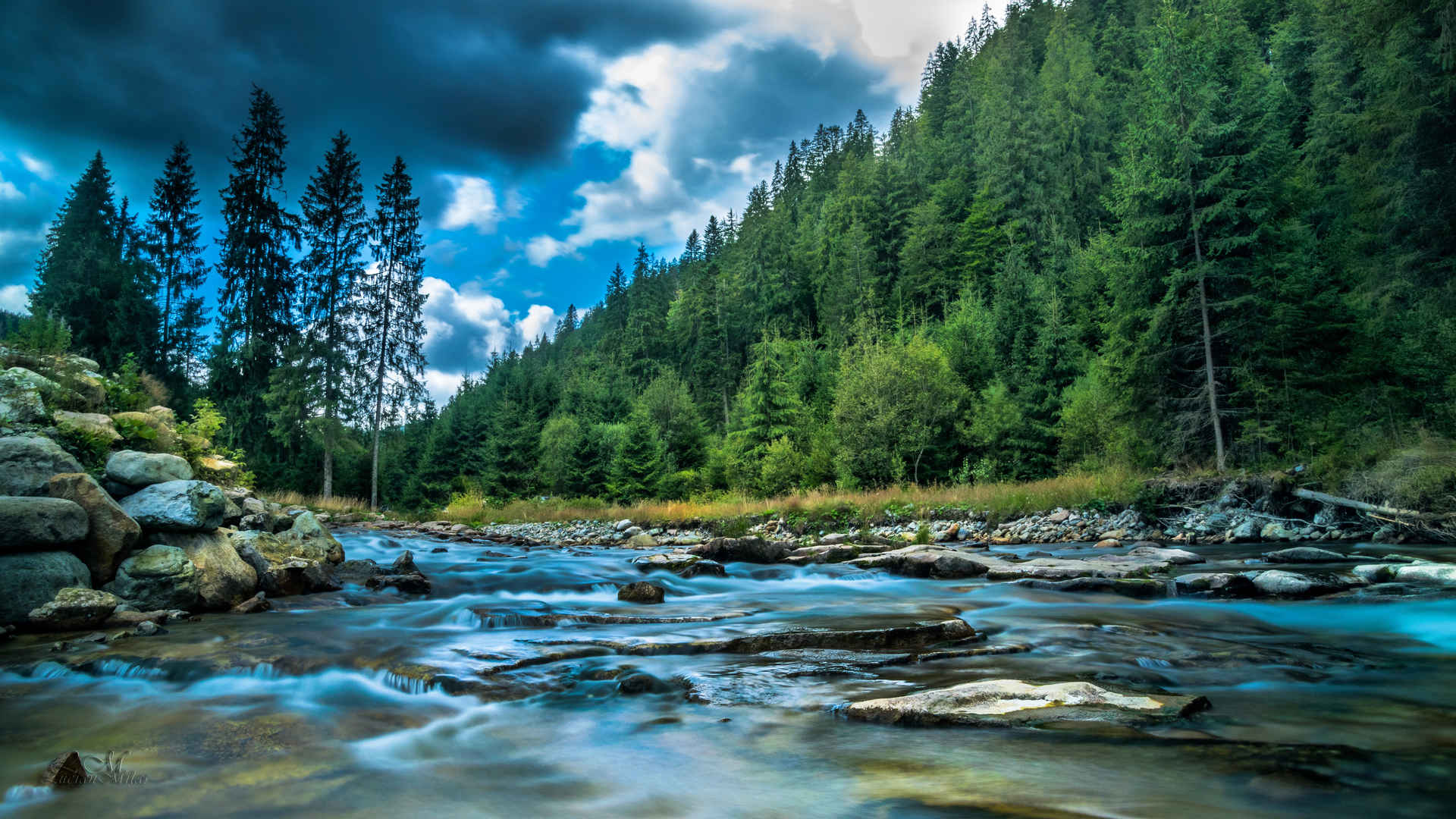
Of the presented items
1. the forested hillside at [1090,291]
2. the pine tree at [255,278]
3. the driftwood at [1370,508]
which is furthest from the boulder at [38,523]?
the pine tree at [255,278]

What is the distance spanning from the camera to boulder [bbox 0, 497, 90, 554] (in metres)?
6.33

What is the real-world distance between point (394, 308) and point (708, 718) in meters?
36.9

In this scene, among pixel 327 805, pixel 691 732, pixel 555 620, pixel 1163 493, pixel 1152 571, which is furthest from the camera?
pixel 1163 493

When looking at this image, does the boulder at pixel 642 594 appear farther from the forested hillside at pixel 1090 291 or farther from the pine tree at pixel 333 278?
the pine tree at pixel 333 278

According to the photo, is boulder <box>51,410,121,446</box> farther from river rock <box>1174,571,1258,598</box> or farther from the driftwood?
the driftwood

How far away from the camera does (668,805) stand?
307 cm

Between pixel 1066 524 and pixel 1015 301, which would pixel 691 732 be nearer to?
pixel 1066 524

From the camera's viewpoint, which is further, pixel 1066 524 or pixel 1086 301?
pixel 1086 301

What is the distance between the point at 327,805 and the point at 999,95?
6964 centimetres

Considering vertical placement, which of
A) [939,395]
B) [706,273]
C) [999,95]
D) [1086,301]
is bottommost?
[939,395]

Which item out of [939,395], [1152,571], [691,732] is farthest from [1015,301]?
[691,732]

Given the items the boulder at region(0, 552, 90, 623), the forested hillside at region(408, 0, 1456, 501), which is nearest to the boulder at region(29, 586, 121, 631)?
the boulder at region(0, 552, 90, 623)

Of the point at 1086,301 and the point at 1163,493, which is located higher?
the point at 1086,301

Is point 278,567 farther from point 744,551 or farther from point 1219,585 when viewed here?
point 1219,585
